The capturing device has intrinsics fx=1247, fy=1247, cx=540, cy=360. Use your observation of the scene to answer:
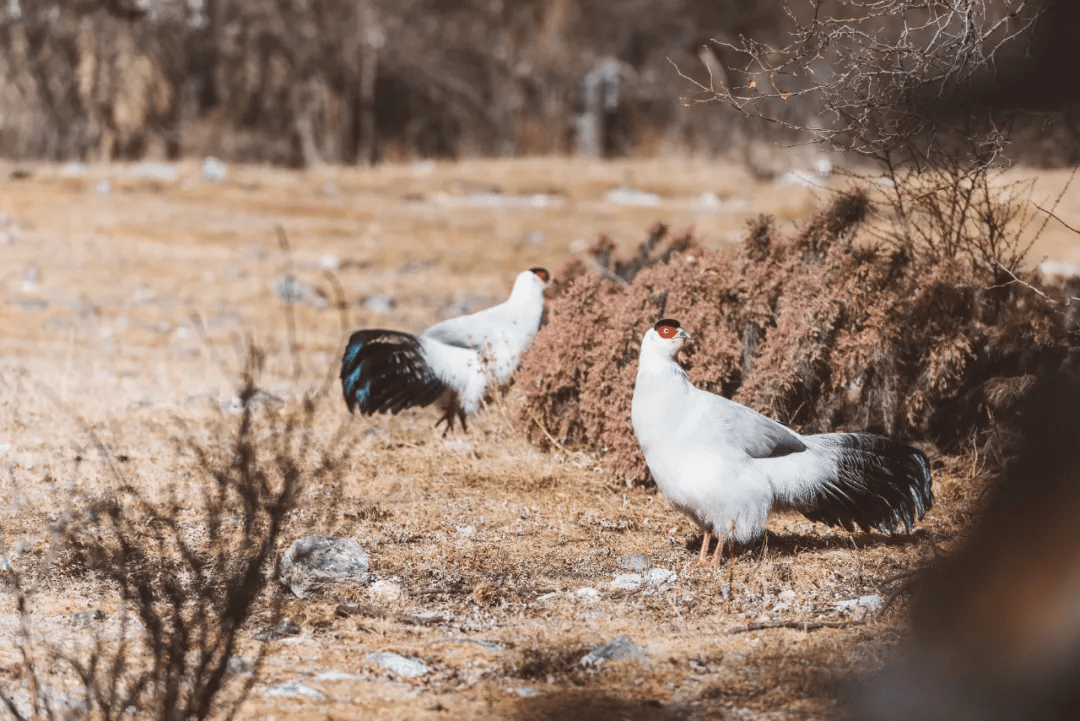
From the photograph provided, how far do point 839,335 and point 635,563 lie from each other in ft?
6.34

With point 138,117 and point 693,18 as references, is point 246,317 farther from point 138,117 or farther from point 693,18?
point 693,18

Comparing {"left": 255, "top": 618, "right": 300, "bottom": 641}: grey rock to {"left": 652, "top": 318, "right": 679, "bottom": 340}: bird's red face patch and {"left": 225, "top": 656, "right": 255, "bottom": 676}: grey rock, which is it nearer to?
{"left": 225, "top": 656, "right": 255, "bottom": 676}: grey rock

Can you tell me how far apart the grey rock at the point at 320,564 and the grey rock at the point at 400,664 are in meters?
0.71

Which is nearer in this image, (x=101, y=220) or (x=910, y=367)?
(x=910, y=367)

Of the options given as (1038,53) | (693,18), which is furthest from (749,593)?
(693,18)

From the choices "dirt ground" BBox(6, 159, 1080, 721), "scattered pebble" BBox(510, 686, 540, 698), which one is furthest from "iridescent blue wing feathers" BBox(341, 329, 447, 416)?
"scattered pebble" BBox(510, 686, 540, 698)

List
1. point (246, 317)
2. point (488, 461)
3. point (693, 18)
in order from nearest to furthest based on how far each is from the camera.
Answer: point (488, 461), point (246, 317), point (693, 18)

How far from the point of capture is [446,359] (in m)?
7.38

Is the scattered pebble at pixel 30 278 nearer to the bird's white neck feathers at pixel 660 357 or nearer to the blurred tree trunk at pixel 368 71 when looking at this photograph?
the bird's white neck feathers at pixel 660 357

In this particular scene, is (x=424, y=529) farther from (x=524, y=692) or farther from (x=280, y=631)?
(x=524, y=692)

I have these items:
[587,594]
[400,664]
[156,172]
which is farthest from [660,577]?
[156,172]

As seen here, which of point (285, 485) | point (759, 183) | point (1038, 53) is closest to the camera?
point (1038, 53)

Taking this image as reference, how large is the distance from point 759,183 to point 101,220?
414 inches

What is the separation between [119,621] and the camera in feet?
14.7
